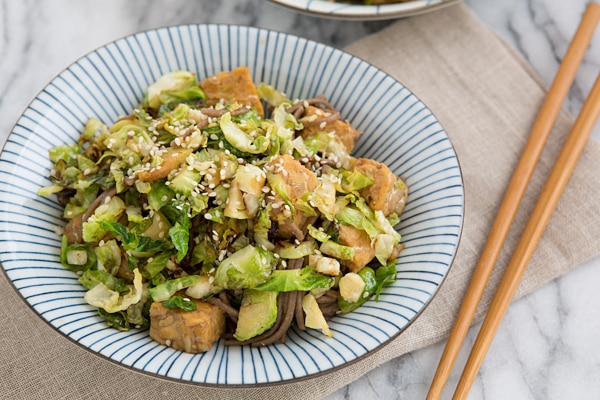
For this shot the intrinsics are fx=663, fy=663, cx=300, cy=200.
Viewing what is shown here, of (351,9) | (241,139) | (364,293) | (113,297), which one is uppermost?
(351,9)

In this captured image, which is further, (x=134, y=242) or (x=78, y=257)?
(x=78, y=257)

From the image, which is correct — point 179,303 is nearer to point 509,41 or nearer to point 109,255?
point 109,255

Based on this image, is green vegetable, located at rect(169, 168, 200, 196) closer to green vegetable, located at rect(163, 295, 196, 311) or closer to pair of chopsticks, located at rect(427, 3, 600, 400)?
green vegetable, located at rect(163, 295, 196, 311)

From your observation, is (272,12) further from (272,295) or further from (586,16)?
(272,295)

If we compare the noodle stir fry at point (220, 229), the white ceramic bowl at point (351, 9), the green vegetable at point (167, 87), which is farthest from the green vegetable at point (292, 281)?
the white ceramic bowl at point (351, 9)

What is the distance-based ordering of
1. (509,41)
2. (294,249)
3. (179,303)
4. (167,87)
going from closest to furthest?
(179,303) → (294,249) → (167,87) → (509,41)

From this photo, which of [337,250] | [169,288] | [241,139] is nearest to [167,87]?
[241,139]

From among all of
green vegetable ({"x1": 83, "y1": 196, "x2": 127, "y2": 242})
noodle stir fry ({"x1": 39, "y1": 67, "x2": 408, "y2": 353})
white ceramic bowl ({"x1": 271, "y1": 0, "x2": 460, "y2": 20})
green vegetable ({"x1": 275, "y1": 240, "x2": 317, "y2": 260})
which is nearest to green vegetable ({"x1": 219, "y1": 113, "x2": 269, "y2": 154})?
noodle stir fry ({"x1": 39, "y1": 67, "x2": 408, "y2": 353})
